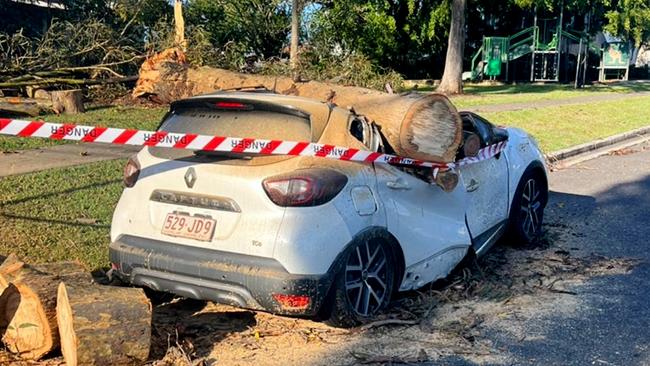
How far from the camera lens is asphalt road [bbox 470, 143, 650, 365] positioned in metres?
4.13

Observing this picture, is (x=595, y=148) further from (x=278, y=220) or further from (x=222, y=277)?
(x=222, y=277)

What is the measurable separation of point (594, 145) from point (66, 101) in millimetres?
10508

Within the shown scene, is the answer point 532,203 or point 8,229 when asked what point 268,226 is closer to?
point 8,229

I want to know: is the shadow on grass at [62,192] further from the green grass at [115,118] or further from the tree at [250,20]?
the tree at [250,20]

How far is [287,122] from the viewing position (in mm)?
4344

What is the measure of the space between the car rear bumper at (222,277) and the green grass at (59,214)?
1287 mm

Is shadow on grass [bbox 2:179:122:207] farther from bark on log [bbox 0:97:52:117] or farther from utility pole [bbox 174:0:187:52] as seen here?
utility pole [bbox 174:0:187:52]

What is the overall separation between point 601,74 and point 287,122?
38443 millimetres

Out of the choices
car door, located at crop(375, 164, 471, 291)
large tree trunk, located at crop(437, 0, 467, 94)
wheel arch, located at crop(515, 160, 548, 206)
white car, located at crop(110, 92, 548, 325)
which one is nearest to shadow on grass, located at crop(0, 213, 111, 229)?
white car, located at crop(110, 92, 548, 325)

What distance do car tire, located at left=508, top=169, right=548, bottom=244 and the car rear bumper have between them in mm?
2780

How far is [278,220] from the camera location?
3934 millimetres

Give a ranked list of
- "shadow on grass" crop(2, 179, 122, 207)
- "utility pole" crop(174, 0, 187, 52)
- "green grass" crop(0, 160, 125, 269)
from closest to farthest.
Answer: "green grass" crop(0, 160, 125, 269) < "shadow on grass" crop(2, 179, 122, 207) < "utility pole" crop(174, 0, 187, 52)

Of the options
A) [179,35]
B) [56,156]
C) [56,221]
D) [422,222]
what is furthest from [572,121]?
[56,221]

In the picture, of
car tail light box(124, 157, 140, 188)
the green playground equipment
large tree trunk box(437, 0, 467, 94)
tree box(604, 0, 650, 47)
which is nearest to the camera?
car tail light box(124, 157, 140, 188)
